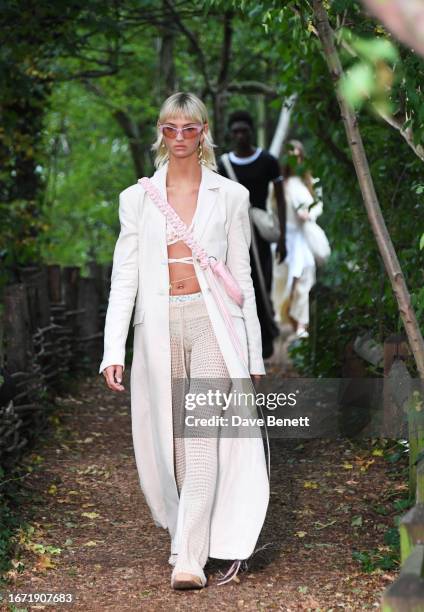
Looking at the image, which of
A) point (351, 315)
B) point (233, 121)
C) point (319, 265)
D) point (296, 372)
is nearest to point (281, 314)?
point (319, 265)

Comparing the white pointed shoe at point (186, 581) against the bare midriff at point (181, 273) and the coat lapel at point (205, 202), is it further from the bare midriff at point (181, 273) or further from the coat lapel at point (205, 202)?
the coat lapel at point (205, 202)

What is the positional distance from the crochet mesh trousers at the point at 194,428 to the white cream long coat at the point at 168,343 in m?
0.05

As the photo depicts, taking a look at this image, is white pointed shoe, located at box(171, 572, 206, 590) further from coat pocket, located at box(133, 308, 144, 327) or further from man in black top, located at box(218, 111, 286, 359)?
man in black top, located at box(218, 111, 286, 359)

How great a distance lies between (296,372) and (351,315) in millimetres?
2230

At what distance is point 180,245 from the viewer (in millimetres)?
4789

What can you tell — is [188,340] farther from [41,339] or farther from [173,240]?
[41,339]

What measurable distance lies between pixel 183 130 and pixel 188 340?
0.86 m

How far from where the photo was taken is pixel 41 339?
28.8ft

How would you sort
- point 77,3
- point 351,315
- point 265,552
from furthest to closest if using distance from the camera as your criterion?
point 77,3, point 351,315, point 265,552

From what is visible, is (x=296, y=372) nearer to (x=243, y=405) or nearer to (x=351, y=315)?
(x=351, y=315)

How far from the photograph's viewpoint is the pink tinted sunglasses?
4789mm

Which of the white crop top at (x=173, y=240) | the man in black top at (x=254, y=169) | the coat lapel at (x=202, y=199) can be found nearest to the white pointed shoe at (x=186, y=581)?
the white crop top at (x=173, y=240)

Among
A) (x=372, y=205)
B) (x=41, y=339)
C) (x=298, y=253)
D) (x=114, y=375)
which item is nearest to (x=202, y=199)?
(x=114, y=375)

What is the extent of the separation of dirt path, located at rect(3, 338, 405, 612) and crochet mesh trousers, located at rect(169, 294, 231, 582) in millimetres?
212
